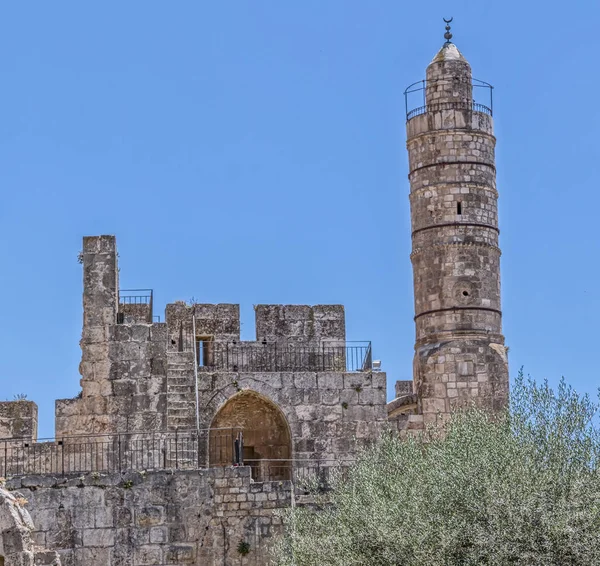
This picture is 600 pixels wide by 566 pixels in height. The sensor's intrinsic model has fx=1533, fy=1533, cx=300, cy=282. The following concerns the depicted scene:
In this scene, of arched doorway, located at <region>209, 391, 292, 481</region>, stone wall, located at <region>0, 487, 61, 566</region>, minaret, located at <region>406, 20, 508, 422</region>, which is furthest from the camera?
minaret, located at <region>406, 20, 508, 422</region>

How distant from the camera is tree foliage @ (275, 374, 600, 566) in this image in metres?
20.6

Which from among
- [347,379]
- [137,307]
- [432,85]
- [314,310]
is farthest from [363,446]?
[432,85]

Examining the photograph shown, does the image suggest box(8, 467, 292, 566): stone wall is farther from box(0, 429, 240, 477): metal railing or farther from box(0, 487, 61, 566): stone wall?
box(0, 487, 61, 566): stone wall

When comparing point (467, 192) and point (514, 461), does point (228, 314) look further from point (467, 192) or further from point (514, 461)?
point (514, 461)

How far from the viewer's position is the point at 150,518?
2450cm

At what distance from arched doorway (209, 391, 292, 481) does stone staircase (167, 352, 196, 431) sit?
1.17 metres

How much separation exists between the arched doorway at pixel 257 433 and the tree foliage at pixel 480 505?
15.4 ft

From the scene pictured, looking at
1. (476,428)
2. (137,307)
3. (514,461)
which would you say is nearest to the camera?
(514,461)

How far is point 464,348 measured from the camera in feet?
100

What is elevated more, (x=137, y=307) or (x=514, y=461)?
(x=137, y=307)

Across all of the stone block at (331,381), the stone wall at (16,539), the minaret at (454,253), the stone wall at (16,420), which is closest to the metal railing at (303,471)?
the stone block at (331,381)

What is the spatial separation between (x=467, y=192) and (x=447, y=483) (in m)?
10.2

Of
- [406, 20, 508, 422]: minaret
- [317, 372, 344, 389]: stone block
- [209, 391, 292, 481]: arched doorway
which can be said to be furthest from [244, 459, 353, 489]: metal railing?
[406, 20, 508, 422]: minaret

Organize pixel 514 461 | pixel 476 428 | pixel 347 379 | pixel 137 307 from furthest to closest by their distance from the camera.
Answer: pixel 137 307, pixel 347 379, pixel 476 428, pixel 514 461
